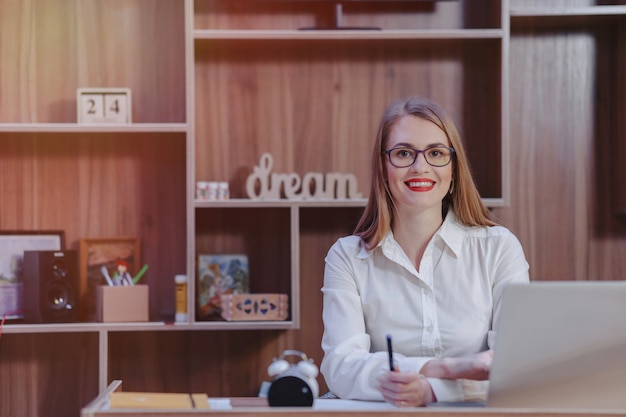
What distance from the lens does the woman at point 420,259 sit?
190 cm

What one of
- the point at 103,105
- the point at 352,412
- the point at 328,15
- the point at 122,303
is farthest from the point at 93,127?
the point at 352,412

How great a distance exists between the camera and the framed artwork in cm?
294

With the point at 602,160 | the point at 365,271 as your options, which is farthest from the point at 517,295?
the point at 602,160

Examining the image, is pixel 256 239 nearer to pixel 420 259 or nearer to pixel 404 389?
pixel 420 259

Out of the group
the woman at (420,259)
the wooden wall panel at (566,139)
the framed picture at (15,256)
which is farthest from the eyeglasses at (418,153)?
the framed picture at (15,256)

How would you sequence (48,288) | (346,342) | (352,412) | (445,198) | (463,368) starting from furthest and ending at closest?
(48,288), (445,198), (346,342), (463,368), (352,412)

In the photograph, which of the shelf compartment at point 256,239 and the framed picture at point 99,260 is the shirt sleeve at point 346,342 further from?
the framed picture at point 99,260

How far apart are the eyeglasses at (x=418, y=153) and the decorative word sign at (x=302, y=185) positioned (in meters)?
0.98

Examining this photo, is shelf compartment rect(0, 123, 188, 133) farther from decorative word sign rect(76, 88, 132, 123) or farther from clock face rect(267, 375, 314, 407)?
clock face rect(267, 375, 314, 407)

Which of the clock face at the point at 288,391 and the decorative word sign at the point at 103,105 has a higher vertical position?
the decorative word sign at the point at 103,105

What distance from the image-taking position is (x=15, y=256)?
294cm

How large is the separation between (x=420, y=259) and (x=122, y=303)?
50.1 inches

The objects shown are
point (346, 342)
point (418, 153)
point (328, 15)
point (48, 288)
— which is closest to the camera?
point (346, 342)

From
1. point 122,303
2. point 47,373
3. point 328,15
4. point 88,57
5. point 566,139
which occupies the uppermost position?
point 328,15
